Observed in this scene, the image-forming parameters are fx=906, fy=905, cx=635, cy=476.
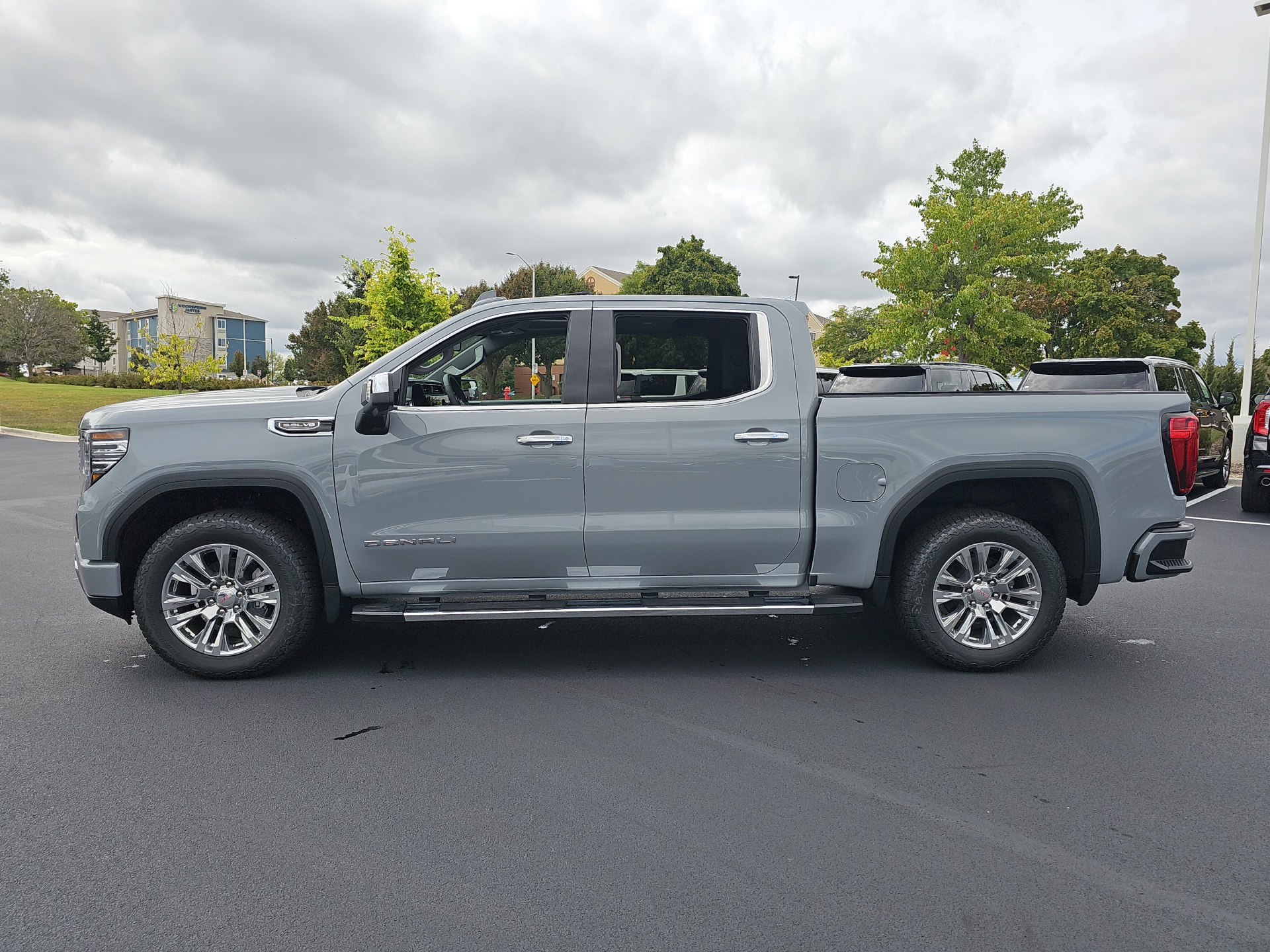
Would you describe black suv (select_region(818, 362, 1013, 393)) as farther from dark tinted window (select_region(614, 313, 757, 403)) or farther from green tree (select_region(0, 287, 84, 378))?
green tree (select_region(0, 287, 84, 378))

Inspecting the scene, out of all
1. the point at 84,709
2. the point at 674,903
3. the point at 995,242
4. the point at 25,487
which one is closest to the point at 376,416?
the point at 84,709

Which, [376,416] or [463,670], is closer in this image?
[376,416]

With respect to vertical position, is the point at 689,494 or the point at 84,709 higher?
the point at 689,494

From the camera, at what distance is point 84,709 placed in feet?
14.2

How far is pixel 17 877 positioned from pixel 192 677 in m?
2.07

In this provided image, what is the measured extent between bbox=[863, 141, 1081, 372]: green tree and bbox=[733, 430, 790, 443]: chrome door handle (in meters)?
28.3

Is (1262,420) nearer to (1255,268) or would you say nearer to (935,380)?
(935,380)

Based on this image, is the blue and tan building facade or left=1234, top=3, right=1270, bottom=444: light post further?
the blue and tan building facade

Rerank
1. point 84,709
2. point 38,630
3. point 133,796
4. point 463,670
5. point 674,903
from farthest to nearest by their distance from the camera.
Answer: point 38,630 → point 463,670 → point 84,709 → point 133,796 → point 674,903

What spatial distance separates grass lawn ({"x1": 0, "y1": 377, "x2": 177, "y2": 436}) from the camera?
2947 cm

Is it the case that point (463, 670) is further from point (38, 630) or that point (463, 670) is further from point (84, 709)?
point (38, 630)

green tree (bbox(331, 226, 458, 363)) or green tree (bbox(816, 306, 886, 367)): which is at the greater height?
green tree (bbox(816, 306, 886, 367))

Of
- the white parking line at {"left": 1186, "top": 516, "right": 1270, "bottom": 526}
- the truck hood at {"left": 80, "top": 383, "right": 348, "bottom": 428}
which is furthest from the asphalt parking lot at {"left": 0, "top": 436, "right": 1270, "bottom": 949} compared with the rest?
the white parking line at {"left": 1186, "top": 516, "right": 1270, "bottom": 526}

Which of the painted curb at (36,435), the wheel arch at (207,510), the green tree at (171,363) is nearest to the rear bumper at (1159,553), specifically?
the wheel arch at (207,510)
